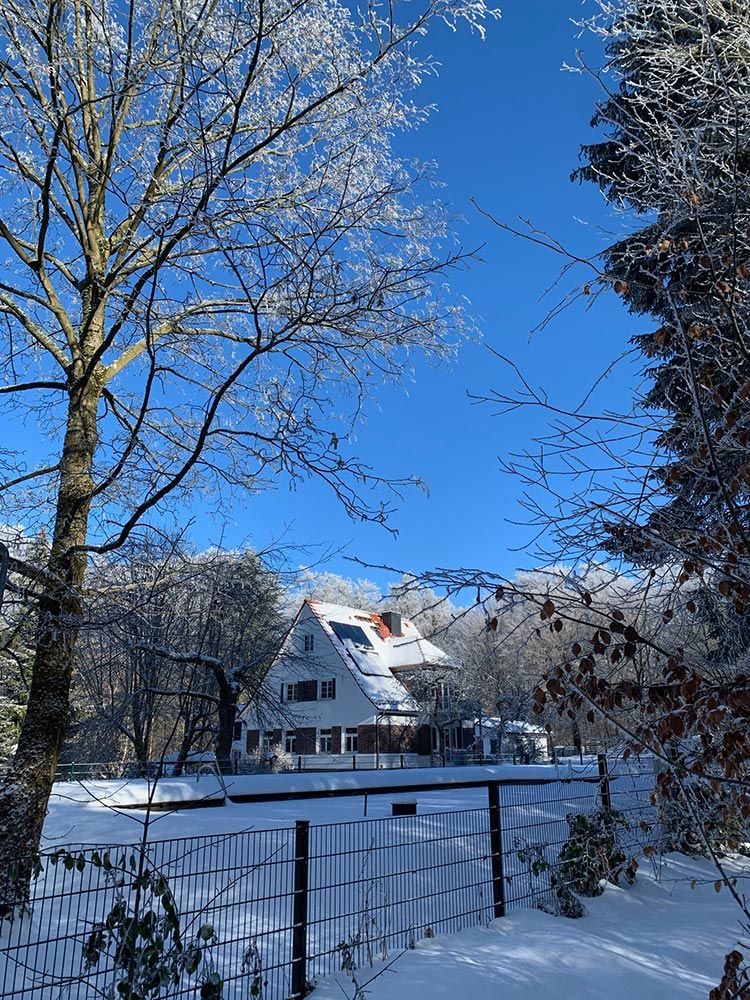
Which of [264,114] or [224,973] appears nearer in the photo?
[224,973]

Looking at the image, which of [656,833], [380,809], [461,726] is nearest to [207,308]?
[656,833]

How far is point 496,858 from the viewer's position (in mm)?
7387

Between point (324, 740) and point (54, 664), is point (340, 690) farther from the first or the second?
point (54, 664)

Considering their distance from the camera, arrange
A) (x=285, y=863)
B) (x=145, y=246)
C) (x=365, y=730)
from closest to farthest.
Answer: (x=285, y=863) < (x=145, y=246) < (x=365, y=730)

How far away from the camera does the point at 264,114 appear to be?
612 centimetres

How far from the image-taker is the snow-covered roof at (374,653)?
37938 mm

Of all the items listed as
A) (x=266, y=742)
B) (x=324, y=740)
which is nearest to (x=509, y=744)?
(x=324, y=740)

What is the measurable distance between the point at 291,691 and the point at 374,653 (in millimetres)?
4993

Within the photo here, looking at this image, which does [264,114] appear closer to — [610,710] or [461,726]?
[610,710]

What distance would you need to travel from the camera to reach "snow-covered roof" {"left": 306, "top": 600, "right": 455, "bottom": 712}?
1494 inches

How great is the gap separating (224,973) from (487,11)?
6.75m

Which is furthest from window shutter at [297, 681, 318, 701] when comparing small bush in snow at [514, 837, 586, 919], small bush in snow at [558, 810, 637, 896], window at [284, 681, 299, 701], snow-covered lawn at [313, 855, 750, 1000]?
small bush in snow at [514, 837, 586, 919]

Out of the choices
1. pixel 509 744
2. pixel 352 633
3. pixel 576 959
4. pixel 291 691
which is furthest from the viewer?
pixel 291 691

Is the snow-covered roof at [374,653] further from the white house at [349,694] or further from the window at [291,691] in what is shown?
the window at [291,691]
